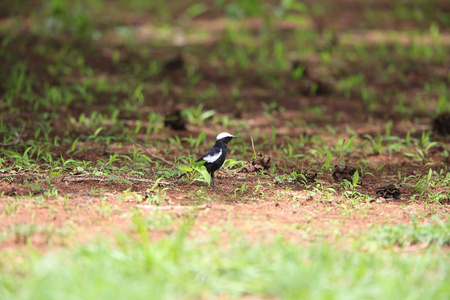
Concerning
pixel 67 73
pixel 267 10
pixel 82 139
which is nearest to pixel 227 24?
pixel 267 10

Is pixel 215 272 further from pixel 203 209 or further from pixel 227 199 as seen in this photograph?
pixel 227 199

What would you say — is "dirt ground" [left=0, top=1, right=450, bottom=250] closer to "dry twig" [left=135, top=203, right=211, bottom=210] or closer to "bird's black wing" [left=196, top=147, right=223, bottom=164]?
"dry twig" [left=135, top=203, right=211, bottom=210]

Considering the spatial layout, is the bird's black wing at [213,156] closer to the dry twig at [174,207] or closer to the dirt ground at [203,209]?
the dirt ground at [203,209]

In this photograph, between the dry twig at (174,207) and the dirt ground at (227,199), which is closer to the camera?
the dirt ground at (227,199)

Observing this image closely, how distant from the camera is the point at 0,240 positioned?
11.2ft

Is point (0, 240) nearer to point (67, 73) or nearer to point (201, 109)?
point (201, 109)

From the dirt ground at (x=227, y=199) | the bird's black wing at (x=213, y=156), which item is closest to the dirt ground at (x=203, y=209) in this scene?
the dirt ground at (x=227, y=199)

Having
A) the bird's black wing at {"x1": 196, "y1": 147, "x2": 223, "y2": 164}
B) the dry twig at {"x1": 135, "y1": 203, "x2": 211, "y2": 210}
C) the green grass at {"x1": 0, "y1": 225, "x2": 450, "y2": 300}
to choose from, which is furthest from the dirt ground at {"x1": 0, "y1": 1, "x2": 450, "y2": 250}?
the green grass at {"x1": 0, "y1": 225, "x2": 450, "y2": 300}

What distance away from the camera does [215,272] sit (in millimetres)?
2955

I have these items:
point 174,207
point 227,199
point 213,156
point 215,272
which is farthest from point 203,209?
point 215,272

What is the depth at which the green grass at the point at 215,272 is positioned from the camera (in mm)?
2676

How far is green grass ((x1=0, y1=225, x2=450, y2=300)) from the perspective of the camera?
8.78 feet

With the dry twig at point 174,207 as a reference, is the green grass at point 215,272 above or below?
above

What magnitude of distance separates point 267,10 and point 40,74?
5.29 metres
